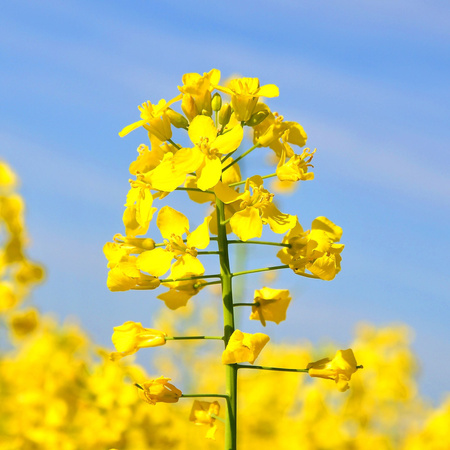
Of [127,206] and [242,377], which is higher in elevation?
[242,377]

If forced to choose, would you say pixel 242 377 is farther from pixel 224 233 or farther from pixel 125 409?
pixel 224 233

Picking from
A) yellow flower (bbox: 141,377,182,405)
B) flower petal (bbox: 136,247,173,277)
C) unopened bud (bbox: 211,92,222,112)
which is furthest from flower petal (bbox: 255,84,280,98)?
yellow flower (bbox: 141,377,182,405)

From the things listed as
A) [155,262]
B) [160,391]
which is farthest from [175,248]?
[160,391]

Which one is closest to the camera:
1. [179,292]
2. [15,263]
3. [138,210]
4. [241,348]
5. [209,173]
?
[241,348]

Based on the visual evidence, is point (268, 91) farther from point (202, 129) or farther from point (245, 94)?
point (202, 129)

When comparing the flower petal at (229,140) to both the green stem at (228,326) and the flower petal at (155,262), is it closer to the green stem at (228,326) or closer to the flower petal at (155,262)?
the green stem at (228,326)

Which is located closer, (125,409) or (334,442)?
(125,409)

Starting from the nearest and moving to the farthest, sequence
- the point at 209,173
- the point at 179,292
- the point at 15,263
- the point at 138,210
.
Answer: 1. the point at 209,173
2. the point at 138,210
3. the point at 179,292
4. the point at 15,263

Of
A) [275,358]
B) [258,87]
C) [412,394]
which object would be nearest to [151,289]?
[258,87]
